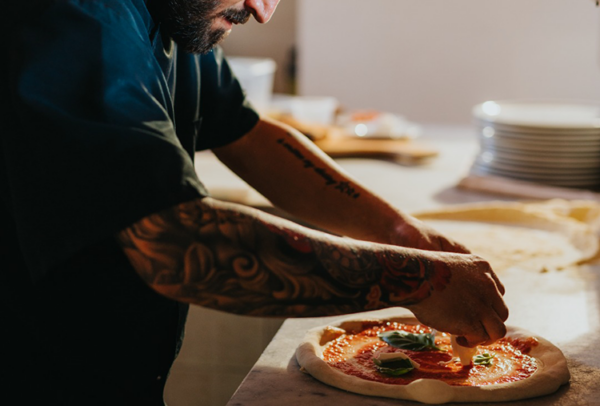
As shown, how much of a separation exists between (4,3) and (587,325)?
1.17m

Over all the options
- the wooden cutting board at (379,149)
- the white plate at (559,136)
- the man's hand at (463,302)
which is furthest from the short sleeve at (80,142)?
the wooden cutting board at (379,149)

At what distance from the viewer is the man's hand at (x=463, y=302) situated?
1.09 metres

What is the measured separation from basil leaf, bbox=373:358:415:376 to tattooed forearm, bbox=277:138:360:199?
17.4 inches

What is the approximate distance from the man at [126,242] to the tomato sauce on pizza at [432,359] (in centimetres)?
11

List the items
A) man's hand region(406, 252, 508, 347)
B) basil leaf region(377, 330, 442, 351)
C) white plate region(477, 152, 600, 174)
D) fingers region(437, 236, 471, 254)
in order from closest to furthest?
man's hand region(406, 252, 508, 347) → basil leaf region(377, 330, 442, 351) → fingers region(437, 236, 471, 254) → white plate region(477, 152, 600, 174)

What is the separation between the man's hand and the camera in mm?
1091

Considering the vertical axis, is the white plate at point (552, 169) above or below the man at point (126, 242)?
below

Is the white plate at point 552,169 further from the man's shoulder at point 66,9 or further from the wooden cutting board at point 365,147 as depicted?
the man's shoulder at point 66,9

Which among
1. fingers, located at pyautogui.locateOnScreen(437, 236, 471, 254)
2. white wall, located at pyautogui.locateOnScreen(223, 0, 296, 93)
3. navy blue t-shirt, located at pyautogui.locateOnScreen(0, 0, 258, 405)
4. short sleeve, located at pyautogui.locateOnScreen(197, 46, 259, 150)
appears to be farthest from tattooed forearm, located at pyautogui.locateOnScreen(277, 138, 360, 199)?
white wall, located at pyautogui.locateOnScreen(223, 0, 296, 93)

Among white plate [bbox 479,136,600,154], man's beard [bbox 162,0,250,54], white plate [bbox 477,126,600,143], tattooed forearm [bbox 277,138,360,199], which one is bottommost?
white plate [bbox 479,136,600,154]

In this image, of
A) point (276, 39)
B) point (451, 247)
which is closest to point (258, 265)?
point (451, 247)

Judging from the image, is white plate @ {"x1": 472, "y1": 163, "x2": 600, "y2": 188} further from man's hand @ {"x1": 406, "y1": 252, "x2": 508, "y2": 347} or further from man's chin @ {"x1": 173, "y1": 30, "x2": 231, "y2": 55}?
man's chin @ {"x1": 173, "y1": 30, "x2": 231, "y2": 55}

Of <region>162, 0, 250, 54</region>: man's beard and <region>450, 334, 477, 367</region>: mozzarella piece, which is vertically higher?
<region>162, 0, 250, 54</region>: man's beard

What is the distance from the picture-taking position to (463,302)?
1.10 metres
